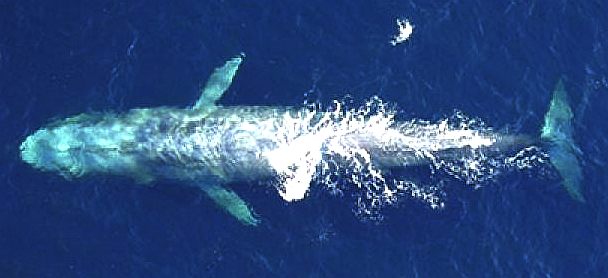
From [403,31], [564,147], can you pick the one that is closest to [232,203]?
[403,31]

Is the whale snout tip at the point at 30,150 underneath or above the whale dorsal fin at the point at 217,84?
underneath

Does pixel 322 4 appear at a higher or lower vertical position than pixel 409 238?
higher

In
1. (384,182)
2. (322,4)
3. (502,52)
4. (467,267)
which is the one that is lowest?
(467,267)

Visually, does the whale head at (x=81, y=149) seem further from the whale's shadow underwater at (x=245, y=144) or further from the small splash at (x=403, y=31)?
the small splash at (x=403, y=31)

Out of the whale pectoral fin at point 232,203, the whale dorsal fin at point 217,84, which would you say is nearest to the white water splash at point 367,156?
the whale pectoral fin at point 232,203

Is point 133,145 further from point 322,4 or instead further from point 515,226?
point 515,226

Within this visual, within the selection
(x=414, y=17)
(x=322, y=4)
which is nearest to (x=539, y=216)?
(x=414, y=17)
